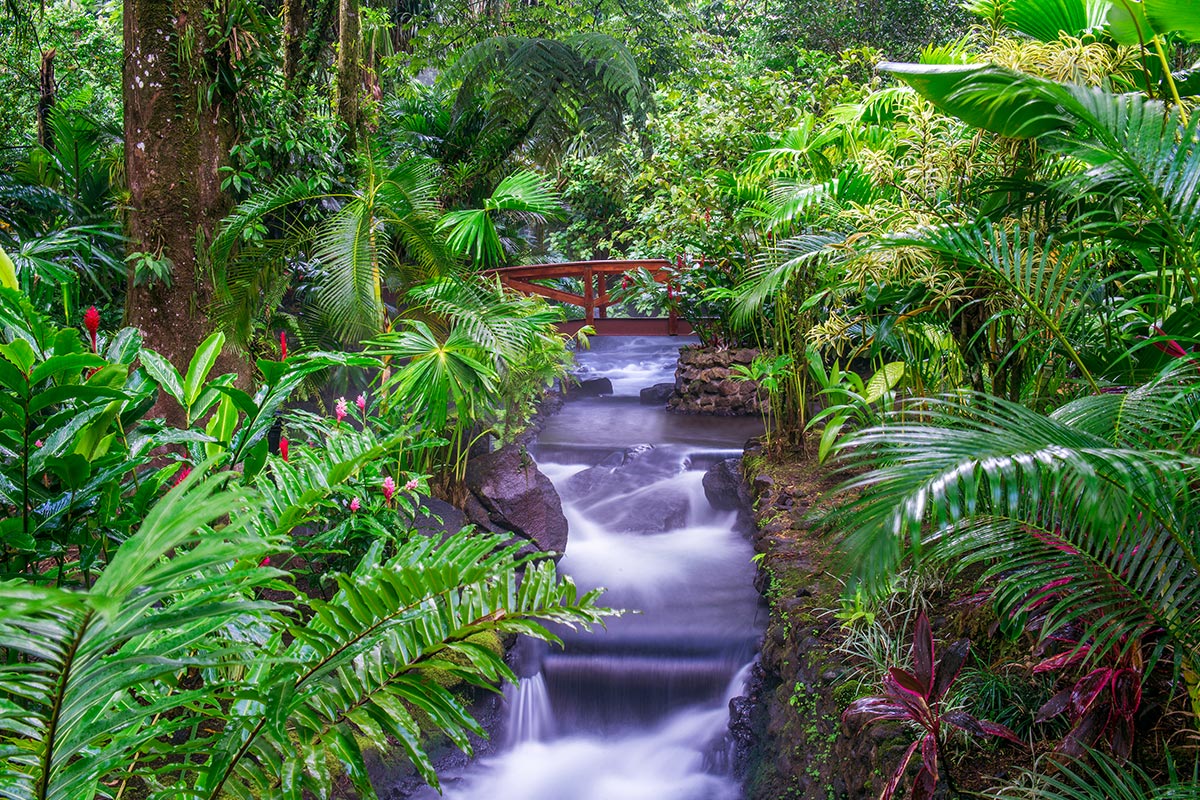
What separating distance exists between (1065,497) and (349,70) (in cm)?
566

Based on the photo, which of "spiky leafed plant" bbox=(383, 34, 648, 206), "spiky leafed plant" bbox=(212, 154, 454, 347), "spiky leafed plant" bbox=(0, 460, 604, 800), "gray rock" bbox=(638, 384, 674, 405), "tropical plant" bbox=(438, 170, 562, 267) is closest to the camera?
"spiky leafed plant" bbox=(0, 460, 604, 800)

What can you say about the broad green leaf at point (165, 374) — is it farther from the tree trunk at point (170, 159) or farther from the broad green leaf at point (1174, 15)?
the broad green leaf at point (1174, 15)

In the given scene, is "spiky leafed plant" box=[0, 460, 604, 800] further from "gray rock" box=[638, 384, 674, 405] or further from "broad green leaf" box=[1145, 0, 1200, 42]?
"gray rock" box=[638, 384, 674, 405]

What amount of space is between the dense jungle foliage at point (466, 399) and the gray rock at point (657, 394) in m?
2.96

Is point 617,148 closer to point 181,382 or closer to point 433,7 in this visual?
point 433,7

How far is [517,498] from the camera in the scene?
5.84 metres

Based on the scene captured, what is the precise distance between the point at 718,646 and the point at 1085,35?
11.7 ft

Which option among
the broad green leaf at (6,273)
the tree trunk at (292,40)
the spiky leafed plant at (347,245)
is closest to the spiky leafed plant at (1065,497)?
the broad green leaf at (6,273)

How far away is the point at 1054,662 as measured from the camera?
2.48 metres

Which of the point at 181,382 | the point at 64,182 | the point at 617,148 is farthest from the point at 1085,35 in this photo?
the point at 617,148

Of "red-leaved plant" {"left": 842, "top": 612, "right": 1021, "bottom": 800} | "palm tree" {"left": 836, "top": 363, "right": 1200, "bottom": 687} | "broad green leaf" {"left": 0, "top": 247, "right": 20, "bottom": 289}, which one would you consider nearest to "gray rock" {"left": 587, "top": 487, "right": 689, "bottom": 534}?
"red-leaved plant" {"left": 842, "top": 612, "right": 1021, "bottom": 800}

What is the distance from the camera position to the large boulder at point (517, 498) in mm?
5812

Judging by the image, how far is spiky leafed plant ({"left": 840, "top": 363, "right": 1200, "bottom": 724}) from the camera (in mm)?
1499

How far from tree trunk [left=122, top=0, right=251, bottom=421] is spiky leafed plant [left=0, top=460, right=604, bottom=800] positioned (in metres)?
2.62
